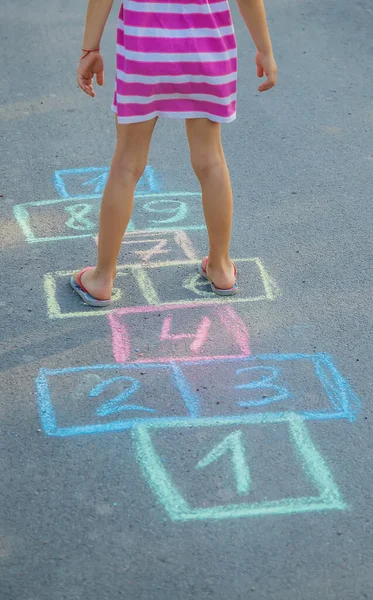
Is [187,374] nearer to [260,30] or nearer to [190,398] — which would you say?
[190,398]

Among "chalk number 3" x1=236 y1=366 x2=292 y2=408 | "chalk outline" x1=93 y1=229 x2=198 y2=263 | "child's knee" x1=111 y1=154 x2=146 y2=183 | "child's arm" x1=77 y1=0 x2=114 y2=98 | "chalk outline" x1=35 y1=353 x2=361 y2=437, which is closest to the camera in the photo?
"chalk outline" x1=35 y1=353 x2=361 y2=437

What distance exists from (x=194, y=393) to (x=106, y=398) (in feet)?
1.00

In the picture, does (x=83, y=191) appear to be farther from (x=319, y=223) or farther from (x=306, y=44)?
(x=306, y=44)

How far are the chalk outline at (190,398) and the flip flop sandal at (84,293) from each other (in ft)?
1.36

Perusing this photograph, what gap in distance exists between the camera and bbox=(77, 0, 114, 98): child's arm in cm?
320

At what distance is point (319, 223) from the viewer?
4.21 m

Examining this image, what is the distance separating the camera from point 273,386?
10.0 ft

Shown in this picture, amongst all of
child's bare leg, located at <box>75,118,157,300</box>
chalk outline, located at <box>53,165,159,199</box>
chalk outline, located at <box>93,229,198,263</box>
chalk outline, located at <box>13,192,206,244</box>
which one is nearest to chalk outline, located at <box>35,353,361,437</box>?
child's bare leg, located at <box>75,118,157,300</box>

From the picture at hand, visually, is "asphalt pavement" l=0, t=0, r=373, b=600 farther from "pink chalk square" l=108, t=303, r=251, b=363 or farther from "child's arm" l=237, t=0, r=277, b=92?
"child's arm" l=237, t=0, r=277, b=92

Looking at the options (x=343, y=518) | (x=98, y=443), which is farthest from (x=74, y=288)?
(x=343, y=518)

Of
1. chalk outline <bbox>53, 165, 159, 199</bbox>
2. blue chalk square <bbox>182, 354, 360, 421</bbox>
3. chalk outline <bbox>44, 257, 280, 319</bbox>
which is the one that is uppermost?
blue chalk square <bbox>182, 354, 360, 421</bbox>

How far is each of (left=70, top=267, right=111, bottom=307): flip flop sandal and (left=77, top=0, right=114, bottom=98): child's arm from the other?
0.76 metres

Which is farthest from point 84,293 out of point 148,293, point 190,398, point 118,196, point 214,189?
point 190,398

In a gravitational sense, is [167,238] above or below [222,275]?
below
